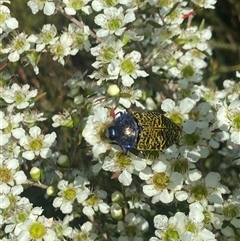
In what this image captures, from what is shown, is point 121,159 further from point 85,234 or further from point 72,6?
point 72,6

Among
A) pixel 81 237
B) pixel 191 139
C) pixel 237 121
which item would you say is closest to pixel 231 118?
pixel 237 121

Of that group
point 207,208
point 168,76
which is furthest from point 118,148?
point 168,76

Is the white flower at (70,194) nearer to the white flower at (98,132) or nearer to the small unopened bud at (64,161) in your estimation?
the small unopened bud at (64,161)

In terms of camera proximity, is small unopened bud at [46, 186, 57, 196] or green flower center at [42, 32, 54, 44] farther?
green flower center at [42, 32, 54, 44]

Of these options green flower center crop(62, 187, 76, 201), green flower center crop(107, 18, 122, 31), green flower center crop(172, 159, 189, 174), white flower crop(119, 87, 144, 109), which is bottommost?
green flower center crop(62, 187, 76, 201)

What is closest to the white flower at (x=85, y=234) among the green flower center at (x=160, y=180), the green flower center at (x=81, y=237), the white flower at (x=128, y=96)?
the green flower center at (x=81, y=237)

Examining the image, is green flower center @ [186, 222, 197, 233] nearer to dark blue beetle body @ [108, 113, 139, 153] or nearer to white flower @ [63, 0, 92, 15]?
dark blue beetle body @ [108, 113, 139, 153]

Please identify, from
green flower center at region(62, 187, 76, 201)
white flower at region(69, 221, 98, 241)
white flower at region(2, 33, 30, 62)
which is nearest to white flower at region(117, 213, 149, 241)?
white flower at region(69, 221, 98, 241)

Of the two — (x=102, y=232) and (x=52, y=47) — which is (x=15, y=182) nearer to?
(x=102, y=232)
